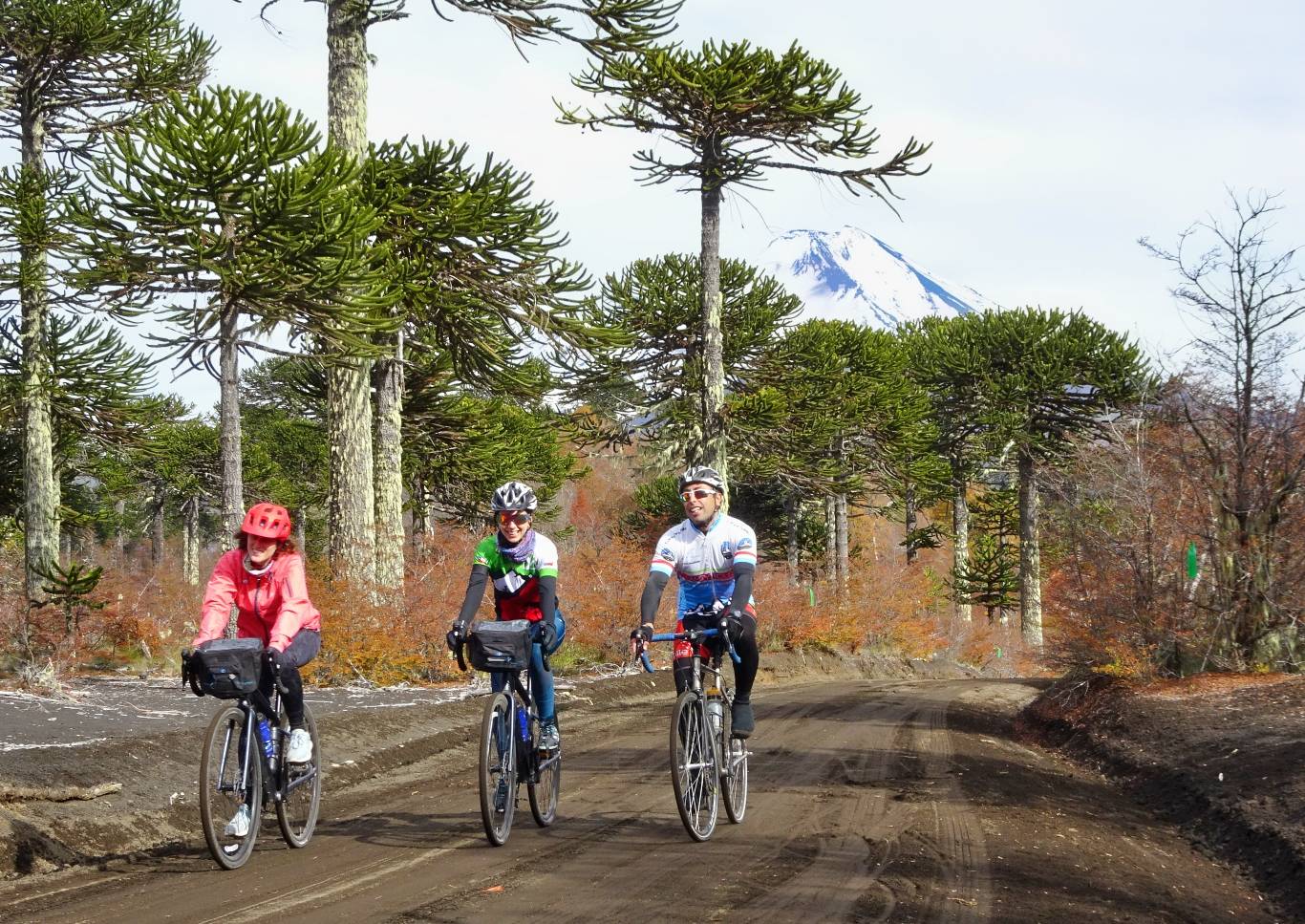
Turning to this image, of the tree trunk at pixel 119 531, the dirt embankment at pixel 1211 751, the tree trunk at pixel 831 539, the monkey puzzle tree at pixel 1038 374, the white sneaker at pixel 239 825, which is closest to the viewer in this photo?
the white sneaker at pixel 239 825

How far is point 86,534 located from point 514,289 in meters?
26.9

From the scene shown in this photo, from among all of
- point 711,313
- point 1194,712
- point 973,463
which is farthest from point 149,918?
point 973,463

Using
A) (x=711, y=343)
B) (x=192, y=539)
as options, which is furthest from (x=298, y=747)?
(x=192, y=539)

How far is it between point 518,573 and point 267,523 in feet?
4.78

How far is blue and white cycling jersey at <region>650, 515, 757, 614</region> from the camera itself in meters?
6.75

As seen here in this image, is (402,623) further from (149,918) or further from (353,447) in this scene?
(149,918)

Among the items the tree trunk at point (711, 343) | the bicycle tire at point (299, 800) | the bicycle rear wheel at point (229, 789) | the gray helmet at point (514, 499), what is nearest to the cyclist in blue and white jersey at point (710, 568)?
the gray helmet at point (514, 499)

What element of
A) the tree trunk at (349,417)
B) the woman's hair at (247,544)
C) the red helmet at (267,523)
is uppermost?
the tree trunk at (349,417)

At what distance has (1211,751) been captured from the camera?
9258 millimetres

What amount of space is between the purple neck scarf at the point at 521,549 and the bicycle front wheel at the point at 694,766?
1.18 metres

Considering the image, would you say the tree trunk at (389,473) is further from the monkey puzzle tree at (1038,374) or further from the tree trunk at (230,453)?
the monkey puzzle tree at (1038,374)

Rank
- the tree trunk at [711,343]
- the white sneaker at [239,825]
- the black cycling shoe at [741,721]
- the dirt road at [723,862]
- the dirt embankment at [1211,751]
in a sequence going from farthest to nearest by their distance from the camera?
the tree trunk at [711,343]
the dirt embankment at [1211,751]
the black cycling shoe at [741,721]
the white sneaker at [239,825]
the dirt road at [723,862]

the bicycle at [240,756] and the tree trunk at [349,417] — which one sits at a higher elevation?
the tree trunk at [349,417]

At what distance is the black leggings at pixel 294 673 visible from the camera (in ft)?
19.4
